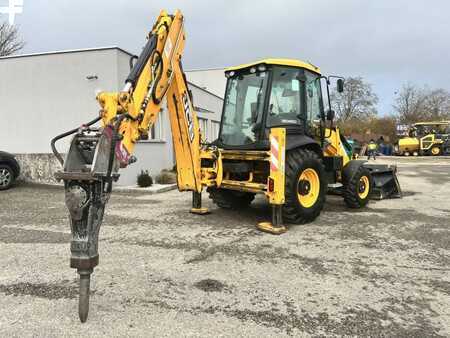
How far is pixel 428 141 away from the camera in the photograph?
36406 millimetres

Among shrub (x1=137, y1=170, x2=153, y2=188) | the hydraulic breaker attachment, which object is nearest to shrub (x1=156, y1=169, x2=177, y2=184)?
shrub (x1=137, y1=170, x2=153, y2=188)

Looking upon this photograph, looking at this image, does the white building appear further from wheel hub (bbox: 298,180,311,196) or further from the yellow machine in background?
the yellow machine in background

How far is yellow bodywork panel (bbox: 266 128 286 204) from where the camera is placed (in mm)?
6203

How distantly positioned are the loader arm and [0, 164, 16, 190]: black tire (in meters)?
6.64

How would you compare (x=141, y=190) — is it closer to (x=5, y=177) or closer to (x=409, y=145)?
(x=5, y=177)

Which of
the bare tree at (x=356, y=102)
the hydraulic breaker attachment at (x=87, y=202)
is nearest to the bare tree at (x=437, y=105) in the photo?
the bare tree at (x=356, y=102)

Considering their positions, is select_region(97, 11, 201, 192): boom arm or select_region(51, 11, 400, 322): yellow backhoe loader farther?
select_region(51, 11, 400, 322): yellow backhoe loader

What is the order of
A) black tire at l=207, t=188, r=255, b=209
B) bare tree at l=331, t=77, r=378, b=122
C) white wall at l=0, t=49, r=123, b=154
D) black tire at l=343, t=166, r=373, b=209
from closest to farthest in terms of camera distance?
black tire at l=207, t=188, r=255, b=209, black tire at l=343, t=166, r=373, b=209, white wall at l=0, t=49, r=123, b=154, bare tree at l=331, t=77, r=378, b=122

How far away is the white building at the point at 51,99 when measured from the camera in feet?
39.3

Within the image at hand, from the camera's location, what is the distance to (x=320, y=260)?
5.02 metres

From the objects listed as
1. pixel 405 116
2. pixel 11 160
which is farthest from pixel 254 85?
pixel 405 116

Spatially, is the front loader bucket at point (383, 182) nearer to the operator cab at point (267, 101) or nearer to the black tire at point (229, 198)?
A: the operator cab at point (267, 101)

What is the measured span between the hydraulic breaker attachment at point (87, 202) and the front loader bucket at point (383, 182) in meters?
7.87

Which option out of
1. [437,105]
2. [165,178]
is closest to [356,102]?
[437,105]
